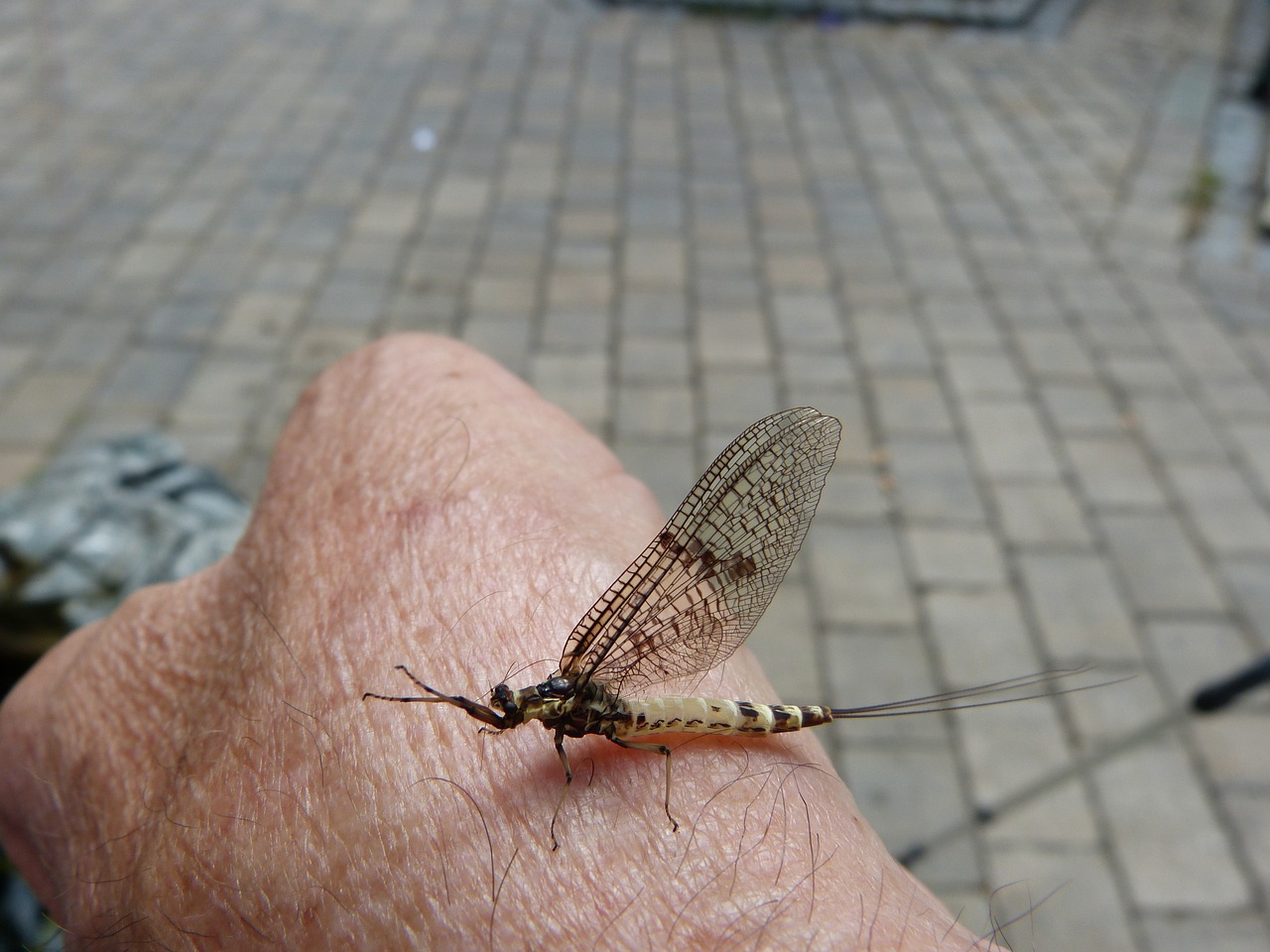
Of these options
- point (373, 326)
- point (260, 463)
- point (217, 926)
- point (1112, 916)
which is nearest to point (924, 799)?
point (1112, 916)

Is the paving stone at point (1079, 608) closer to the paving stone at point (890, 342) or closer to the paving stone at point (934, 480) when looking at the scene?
the paving stone at point (934, 480)

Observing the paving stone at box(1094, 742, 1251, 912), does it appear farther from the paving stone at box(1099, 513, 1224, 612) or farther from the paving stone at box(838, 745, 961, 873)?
the paving stone at box(1099, 513, 1224, 612)

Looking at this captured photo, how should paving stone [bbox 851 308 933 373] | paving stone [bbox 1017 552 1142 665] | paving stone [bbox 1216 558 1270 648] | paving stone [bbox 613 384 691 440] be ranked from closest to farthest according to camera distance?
paving stone [bbox 1017 552 1142 665] < paving stone [bbox 1216 558 1270 648] < paving stone [bbox 613 384 691 440] < paving stone [bbox 851 308 933 373]

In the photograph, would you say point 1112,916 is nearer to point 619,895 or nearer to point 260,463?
point 619,895

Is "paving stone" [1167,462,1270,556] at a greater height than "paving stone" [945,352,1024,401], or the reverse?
"paving stone" [945,352,1024,401]

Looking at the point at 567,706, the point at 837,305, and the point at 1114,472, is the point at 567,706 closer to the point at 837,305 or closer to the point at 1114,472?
the point at 1114,472

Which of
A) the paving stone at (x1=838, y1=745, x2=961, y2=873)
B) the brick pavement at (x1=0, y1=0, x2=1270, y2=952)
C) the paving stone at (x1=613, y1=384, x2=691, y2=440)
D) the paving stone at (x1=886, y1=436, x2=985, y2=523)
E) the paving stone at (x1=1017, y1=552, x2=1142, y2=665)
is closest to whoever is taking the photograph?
the paving stone at (x1=838, y1=745, x2=961, y2=873)

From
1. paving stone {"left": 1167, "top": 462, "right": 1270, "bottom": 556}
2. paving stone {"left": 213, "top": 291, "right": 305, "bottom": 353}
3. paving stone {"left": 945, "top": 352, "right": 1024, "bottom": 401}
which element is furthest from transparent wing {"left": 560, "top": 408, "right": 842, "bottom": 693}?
paving stone {"left": 213, "top": 291, "right": 305, "bottom": 353}
